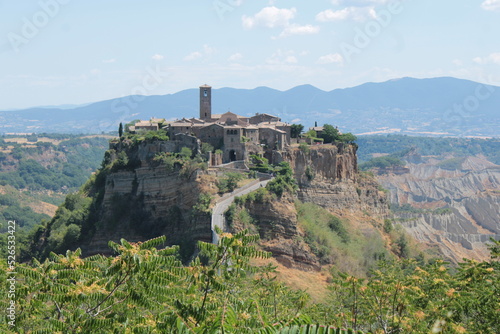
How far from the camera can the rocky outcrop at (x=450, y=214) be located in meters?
104

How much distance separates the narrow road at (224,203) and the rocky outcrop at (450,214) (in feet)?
137

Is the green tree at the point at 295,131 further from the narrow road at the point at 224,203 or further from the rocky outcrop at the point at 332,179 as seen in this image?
the narrow road at the point at 224,203

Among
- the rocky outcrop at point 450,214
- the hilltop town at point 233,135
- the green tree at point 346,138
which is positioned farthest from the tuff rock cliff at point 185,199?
the rocky outcrop at point 450,214

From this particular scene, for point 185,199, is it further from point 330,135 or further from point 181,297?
point 181,297

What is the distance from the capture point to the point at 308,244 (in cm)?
5772

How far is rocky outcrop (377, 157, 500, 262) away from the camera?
340 feet

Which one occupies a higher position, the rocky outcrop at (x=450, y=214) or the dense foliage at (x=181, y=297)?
the dense foliage at (x=181, y=297)

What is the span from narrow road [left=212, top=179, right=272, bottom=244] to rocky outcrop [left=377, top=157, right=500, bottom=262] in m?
41.7

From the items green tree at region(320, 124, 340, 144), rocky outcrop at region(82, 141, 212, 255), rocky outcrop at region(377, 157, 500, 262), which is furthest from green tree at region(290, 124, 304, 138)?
rocky outcrop at region(377, 157, 500, 262)

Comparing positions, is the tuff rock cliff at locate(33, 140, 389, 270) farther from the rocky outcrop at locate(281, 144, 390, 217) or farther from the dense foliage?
the dense foliage

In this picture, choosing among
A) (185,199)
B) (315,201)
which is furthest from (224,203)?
(315,201)

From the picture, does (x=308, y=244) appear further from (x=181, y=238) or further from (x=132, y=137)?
(x=132, y=137)

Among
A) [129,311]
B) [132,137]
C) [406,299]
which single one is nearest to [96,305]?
[129,311]

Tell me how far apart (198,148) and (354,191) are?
910 inches
